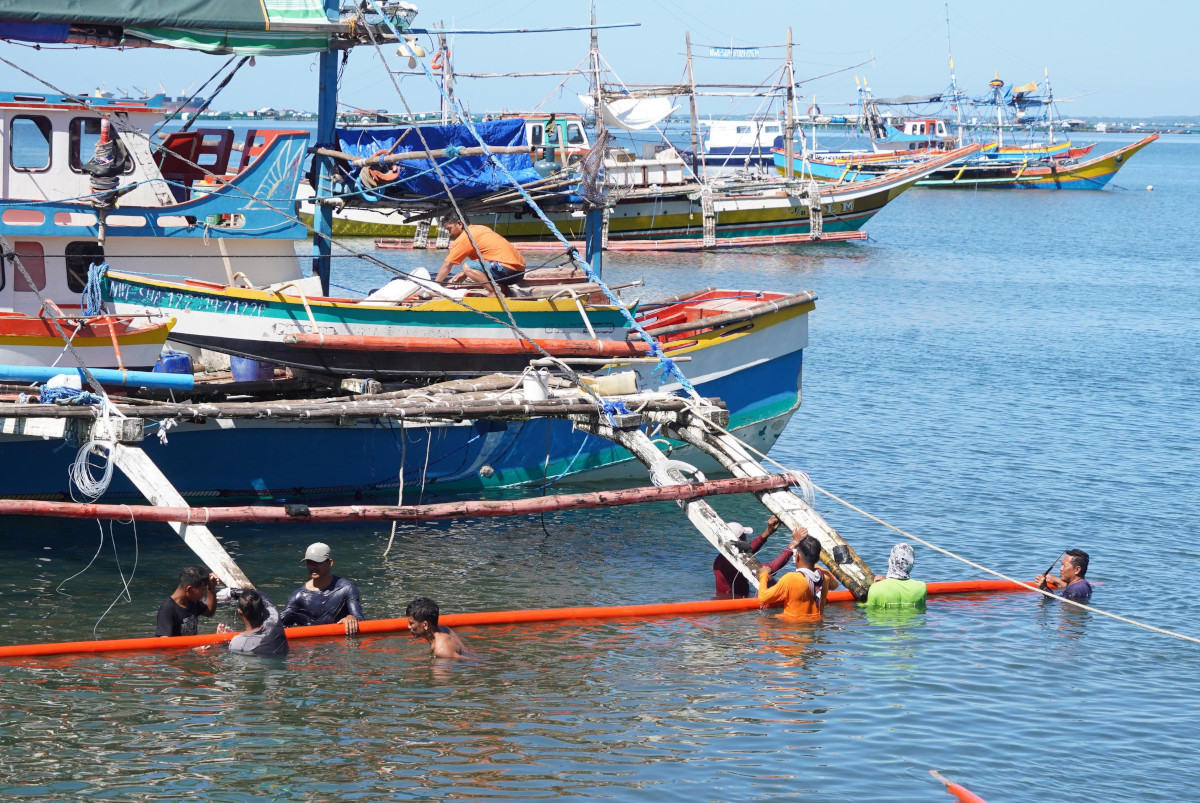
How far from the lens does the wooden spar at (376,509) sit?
11547 mm

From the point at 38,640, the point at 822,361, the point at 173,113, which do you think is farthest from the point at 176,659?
the point at 822,361

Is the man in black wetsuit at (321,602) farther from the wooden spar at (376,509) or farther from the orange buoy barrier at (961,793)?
the orange buoy barrier at (961,793)

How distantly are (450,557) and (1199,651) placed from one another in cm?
812

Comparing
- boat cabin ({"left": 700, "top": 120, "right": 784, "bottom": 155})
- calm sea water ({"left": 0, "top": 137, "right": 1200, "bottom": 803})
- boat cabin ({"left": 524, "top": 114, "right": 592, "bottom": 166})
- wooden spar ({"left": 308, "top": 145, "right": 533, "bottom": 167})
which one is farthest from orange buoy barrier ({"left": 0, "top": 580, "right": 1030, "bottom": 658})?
boat cabin ({"left": 700, "top": 120, "right": 784, "bottom": 155})

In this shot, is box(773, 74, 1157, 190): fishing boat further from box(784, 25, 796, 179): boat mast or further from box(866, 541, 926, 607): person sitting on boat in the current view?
box(866, 541, 926, 607): person sitting on boat

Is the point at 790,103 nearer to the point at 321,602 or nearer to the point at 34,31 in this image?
the point at 34,31

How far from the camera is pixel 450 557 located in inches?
601

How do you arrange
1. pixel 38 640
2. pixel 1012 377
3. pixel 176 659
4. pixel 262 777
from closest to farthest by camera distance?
pixel 262 777, pixel 176 659, pixel 38 640, pixel 1012 377

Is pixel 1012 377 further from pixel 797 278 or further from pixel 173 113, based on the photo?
pixel 173 113

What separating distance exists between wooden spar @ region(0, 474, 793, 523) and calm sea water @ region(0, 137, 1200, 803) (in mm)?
1184

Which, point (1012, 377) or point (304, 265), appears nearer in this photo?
point (1012, 377)

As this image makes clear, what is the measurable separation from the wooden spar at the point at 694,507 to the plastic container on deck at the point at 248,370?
4349 mm

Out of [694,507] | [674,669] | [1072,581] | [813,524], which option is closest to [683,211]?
[1072,581]

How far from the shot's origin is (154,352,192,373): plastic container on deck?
15148mm
